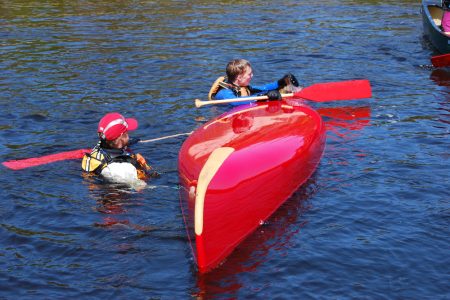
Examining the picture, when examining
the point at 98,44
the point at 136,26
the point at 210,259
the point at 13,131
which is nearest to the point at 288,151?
the point at 210,259

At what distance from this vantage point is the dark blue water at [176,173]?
511 cm

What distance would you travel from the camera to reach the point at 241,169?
5652 millimetres

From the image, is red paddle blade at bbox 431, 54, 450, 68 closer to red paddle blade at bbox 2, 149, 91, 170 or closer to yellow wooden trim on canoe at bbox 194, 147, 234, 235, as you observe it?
red paddle blade at bbox 2, 149, 91, 170

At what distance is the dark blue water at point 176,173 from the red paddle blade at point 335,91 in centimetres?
34

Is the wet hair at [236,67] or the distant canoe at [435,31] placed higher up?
the wet hair at [236,67]

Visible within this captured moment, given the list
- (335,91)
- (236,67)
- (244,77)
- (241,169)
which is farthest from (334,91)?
(241,169)

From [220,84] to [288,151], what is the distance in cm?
252

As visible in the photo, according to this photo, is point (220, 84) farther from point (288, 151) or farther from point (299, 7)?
point (299, 7)

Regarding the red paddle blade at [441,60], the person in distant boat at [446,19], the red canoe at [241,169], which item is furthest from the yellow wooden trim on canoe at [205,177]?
the person in distant boat at [446,19]

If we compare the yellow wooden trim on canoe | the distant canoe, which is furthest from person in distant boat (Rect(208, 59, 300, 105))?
the distant canoe

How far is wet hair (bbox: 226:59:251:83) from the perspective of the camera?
8406 mm

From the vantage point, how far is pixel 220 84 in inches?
343

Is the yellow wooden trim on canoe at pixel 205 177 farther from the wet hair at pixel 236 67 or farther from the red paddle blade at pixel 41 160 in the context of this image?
the wet hair at pixel 236 67

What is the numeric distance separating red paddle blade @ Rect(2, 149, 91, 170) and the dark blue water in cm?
7
